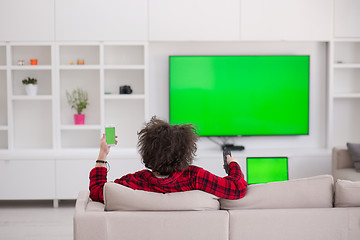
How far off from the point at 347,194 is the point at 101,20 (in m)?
3.67

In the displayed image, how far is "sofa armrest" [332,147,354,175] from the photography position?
5.00 meters

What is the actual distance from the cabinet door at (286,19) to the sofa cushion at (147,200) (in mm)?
3462

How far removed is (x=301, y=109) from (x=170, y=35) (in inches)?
66.3

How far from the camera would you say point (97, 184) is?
8.00ft

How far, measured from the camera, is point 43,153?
5.25 metres

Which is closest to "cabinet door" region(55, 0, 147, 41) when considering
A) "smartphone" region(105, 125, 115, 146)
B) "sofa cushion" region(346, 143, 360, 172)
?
"sofa cushion" region(346, 143, 360, 172)

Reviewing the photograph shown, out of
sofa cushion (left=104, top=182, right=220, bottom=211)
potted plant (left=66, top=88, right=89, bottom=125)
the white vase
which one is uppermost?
the white vase

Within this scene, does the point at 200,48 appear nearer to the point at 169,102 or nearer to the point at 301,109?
the point at 169,102

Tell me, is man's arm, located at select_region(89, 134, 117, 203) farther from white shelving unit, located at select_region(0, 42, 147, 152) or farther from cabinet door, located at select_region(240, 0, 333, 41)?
cabinet door, located at select_region(240, 0, 333, 41)

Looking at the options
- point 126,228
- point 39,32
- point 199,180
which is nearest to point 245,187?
point 199,180

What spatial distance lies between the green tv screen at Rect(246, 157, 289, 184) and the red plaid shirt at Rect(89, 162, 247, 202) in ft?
6.31

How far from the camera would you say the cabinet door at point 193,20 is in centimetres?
536

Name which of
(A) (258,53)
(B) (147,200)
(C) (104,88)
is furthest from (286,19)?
(B) (147,200)

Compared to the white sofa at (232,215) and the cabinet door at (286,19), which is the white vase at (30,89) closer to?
the cabinet door at (286,19)
